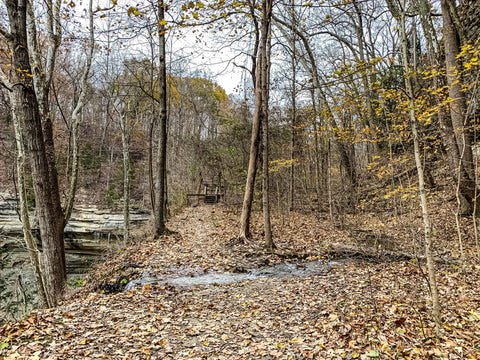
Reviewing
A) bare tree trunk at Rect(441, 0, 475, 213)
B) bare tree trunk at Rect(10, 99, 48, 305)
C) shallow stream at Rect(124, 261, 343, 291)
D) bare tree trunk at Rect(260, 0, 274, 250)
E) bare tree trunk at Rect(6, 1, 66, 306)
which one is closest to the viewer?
bare tree trunk at Rect(6, 1, 66, 306)

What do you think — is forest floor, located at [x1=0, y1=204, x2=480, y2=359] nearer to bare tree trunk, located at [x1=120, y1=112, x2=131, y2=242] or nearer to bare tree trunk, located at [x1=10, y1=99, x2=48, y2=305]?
bare tree trunk, located at [x1=10, y1=99, x2=48, y2=305]

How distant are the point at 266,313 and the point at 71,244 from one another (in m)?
13.6

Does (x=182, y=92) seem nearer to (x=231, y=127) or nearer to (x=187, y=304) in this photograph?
(x=231, y=127)

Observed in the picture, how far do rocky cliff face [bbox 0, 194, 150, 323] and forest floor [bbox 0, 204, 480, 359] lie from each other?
6.46 m

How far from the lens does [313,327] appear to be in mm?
4090

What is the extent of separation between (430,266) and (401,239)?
21.3 ft

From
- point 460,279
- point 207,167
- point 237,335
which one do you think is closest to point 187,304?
point 237,335

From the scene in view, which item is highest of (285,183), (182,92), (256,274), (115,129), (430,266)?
(182,92)

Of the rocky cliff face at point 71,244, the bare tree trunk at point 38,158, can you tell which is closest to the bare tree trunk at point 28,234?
the bare tree trunk at point 38,158

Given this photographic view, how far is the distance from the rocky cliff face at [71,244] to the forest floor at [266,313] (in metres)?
6.46

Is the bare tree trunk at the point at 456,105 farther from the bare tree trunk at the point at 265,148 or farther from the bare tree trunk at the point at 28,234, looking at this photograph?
the bare tree trunk at the point at 28,234

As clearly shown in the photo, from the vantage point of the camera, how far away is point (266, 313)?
15.7 feet

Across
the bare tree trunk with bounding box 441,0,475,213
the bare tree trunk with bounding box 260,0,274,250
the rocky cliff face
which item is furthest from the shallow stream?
the rocky cliff face

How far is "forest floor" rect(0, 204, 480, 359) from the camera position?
347 cm
